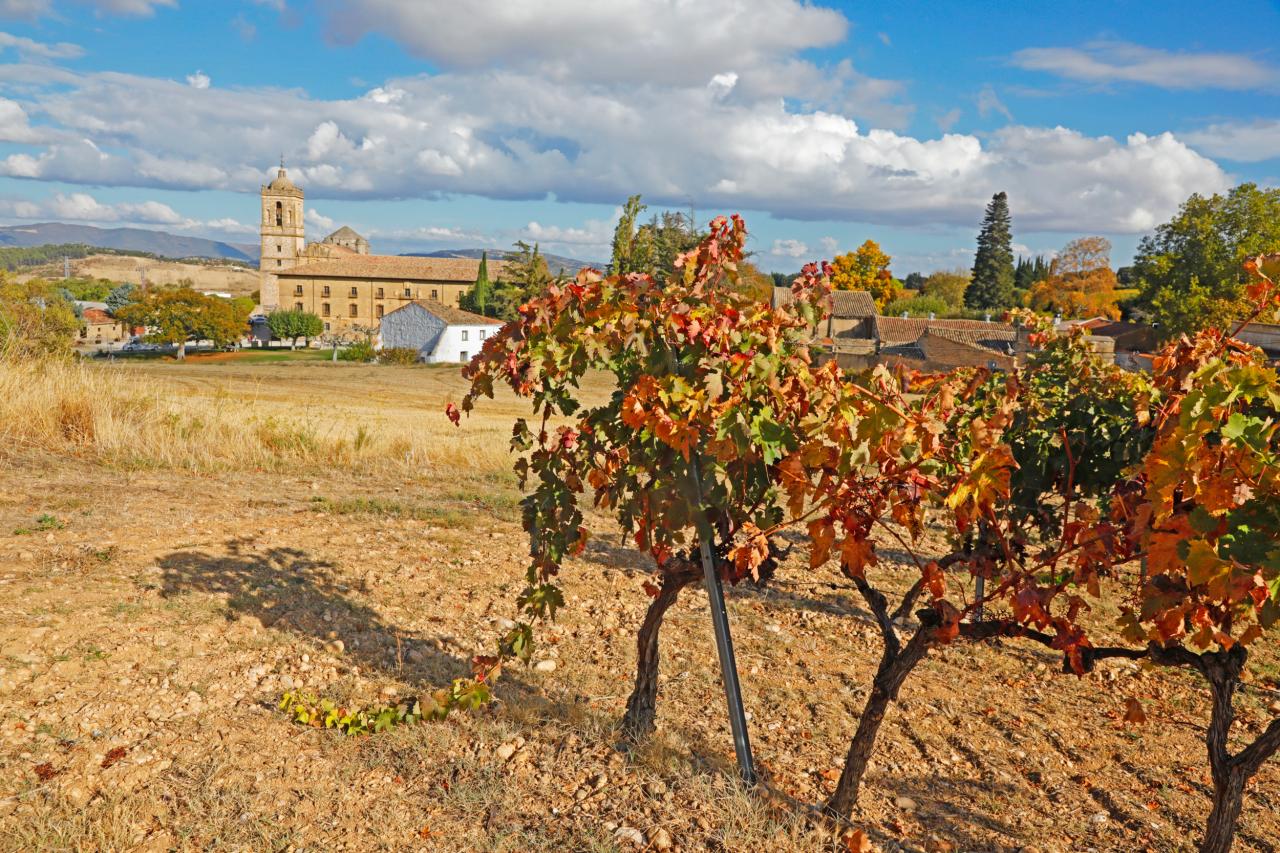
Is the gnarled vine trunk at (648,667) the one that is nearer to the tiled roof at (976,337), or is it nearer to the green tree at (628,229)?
the tiled roof at (976,337)

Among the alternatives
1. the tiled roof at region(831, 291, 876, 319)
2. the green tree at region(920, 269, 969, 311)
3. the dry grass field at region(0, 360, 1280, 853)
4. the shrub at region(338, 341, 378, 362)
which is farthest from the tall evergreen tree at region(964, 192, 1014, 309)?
the dry grass field at region(0, 360, 1280, 853)

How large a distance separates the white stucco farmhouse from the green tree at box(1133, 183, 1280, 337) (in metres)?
37.9

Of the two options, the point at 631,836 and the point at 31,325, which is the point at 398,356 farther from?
the point at 631,836

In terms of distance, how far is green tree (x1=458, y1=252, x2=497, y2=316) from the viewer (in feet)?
221

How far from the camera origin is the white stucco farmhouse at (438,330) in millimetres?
56594

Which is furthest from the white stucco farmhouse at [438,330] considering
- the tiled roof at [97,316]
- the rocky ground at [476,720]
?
the rocky ground at [476,720]

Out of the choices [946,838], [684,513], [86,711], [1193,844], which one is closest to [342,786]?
[86,711]

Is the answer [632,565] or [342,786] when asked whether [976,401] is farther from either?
[342,786]

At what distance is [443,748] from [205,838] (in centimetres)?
101

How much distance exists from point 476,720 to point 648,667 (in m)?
0.87

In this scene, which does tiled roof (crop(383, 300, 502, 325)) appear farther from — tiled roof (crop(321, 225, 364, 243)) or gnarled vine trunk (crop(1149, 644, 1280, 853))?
tiled roof (crop(321, 225, 364, 243))

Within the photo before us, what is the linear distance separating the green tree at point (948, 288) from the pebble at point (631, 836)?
247 ft

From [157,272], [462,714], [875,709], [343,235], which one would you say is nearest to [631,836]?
[875,709]

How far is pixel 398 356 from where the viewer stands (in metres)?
54.5
